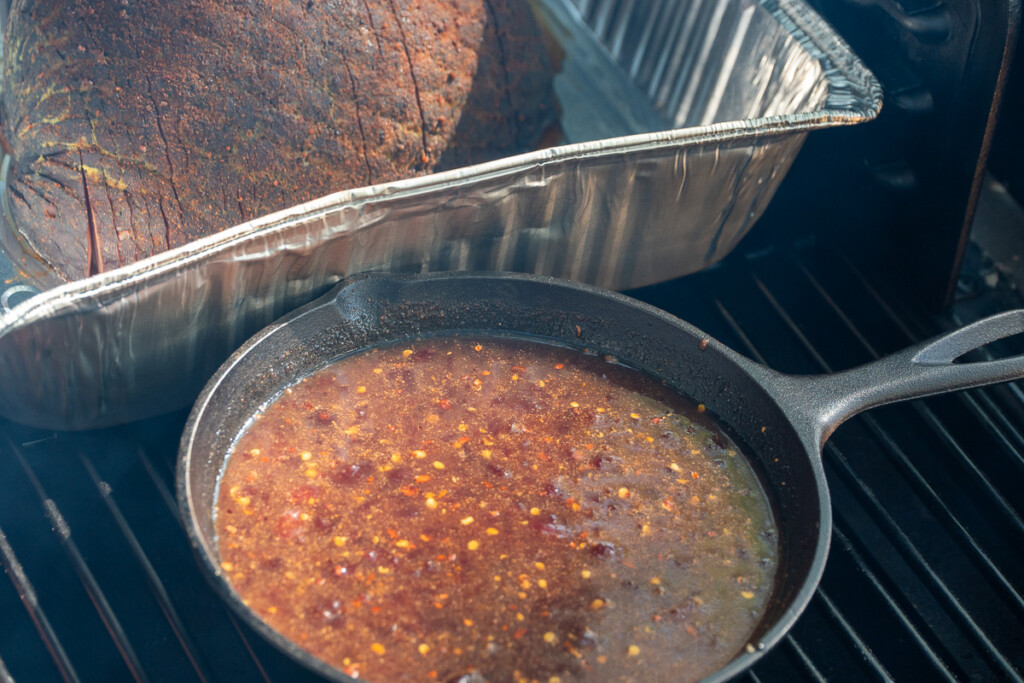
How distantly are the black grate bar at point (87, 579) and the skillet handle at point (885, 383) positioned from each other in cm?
107

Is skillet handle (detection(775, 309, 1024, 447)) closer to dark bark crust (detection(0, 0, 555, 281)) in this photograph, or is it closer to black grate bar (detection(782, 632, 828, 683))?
black grate bar (detection(782, 632, 828, 683))

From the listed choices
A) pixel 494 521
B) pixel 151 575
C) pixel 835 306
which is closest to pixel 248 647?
pixel 151 575

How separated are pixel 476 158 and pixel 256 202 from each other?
1.67ft

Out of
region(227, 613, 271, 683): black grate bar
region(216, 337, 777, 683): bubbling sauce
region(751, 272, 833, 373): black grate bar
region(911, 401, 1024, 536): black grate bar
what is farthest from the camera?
region(751, 272, 833, 373): black grate bar

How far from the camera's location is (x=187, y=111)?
157cm

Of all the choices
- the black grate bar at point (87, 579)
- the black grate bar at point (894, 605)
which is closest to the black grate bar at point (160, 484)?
the black grate bar at point (87, 579)

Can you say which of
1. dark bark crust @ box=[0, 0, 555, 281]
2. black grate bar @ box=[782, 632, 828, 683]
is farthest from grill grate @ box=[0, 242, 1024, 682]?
dark bark crust @ box=[0, 0, 555, 281]

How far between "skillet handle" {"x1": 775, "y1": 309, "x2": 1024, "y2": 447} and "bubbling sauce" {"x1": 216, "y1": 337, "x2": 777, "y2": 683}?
160 millimetres

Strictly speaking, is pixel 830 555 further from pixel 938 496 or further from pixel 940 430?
pixel 940 430

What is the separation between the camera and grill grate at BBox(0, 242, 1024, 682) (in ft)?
4.41

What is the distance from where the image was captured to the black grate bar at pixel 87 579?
1261 millimetres

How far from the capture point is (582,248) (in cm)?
170

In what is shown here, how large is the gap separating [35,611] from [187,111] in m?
0.89

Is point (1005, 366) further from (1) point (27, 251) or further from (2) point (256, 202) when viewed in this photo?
(1) point (27, 251)
